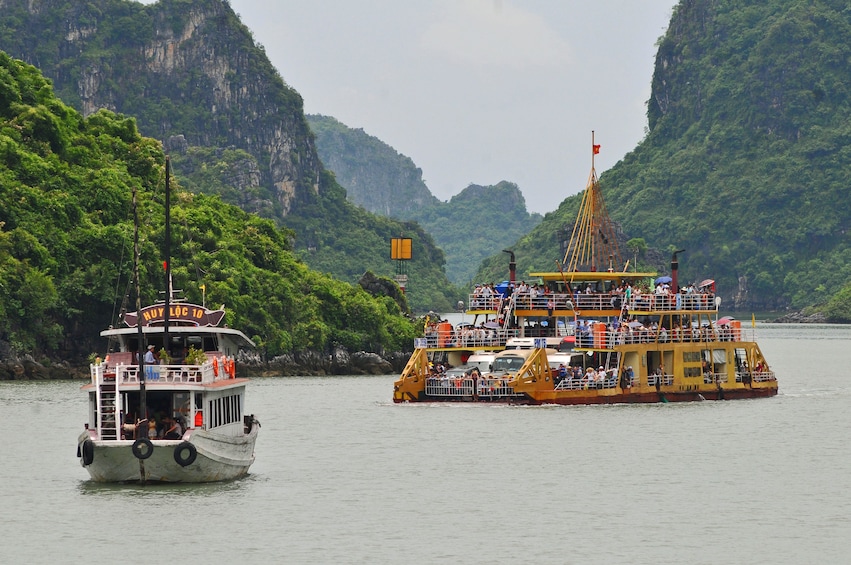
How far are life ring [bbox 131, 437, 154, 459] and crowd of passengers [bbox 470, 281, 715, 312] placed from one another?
3255 centimetres

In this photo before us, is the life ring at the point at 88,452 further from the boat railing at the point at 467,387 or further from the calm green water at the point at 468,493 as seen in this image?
the boat railing at the point at 467,387

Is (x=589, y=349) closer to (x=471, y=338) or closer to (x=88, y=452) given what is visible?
(x=471, y=338)

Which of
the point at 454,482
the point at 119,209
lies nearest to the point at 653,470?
the point at 454,482

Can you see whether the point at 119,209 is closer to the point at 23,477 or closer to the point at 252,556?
the point at 23,477

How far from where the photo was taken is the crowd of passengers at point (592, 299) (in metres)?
69.9

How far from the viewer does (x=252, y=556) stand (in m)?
34.7

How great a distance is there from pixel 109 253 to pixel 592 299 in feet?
111

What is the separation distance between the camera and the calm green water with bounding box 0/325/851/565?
35.7m

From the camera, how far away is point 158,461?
132 feet

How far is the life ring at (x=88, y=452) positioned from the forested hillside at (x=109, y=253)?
4594 cm

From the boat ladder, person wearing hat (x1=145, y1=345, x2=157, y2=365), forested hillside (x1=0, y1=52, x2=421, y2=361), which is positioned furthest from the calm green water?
forested hillside (x1=0, y1=52, x2=421, y2=361)

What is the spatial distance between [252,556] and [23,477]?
12.8 meters

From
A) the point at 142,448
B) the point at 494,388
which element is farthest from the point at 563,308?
the point at 142,448

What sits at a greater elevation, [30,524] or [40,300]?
[40,300]
